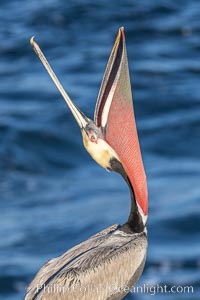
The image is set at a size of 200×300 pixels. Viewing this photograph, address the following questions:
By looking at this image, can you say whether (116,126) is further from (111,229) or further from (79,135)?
(79,135)

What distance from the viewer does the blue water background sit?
12.9 metres

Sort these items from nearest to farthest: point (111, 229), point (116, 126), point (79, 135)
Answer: point (116, 126) < point (111, 229) < point (79, 135)

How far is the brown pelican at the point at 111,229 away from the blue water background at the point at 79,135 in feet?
16.5

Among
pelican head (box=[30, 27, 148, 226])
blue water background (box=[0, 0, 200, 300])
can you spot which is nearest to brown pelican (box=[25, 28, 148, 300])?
pelican head (box=[30, 27, 148, 226])

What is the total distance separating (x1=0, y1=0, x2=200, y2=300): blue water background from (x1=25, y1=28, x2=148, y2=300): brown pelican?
198 inches

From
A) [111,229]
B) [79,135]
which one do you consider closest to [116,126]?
[111,229]

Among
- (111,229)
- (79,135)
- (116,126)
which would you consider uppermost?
(79,135)

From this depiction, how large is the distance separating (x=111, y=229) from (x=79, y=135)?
26.5ft

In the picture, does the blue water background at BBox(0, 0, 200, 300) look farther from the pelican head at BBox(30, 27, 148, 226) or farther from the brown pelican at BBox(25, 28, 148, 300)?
the pelican head at BBox(30, 27, 148, 226)

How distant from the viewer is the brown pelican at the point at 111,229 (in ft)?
21.8

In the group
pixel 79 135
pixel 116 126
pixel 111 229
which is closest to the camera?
pixel 116 126

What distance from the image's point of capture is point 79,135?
15266 mm

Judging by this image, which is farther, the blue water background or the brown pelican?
the blue water background

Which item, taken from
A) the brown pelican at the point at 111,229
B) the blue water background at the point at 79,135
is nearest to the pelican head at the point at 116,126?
the brown pelican at the point at 111,229
